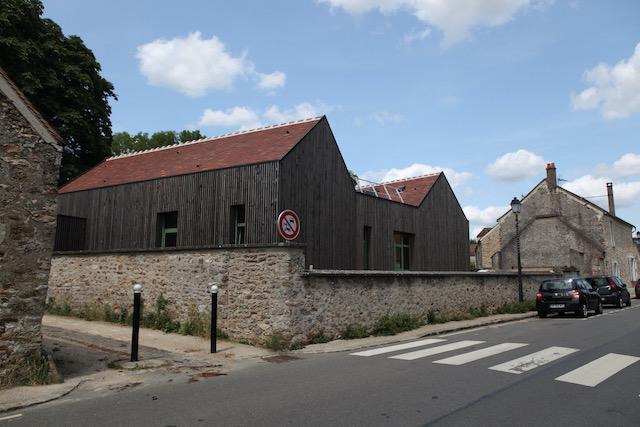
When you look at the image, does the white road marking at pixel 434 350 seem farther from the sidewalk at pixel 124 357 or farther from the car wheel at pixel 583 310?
the car wheel at pixel 583 310

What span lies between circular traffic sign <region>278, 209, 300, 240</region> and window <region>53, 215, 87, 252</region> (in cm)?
1197

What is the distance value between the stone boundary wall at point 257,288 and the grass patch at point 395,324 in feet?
0.67

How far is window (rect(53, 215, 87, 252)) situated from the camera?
61.3ft

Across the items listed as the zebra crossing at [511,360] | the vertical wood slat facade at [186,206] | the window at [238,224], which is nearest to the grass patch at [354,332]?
the zebra crossing at [511,360]

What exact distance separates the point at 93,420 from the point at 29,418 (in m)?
0.84

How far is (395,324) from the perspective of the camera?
13.4 metres

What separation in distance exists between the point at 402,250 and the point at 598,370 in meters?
15.4

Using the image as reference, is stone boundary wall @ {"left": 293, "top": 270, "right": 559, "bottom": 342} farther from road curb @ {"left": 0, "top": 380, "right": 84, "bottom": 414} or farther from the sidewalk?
road curb @ {"left": 0, "top": 380, "right": 84, "bottom": 414}

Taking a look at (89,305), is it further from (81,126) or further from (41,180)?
(81,126)

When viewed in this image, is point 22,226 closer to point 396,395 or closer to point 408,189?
point 396,395

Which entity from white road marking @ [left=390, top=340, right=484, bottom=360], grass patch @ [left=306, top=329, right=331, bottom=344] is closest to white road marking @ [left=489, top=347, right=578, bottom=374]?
white road marking @ [left=390, top=340, right=484, bottom=360]

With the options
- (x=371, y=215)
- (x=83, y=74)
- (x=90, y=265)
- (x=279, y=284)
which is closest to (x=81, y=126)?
(x=83, y=74)

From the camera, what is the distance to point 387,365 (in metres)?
8.23

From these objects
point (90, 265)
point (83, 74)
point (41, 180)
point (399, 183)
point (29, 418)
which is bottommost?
point (29, 418)
